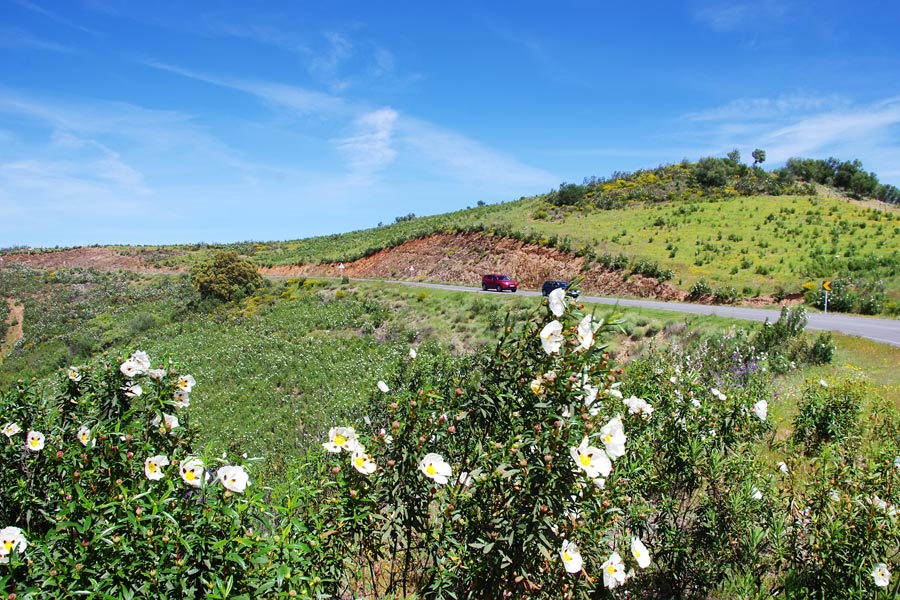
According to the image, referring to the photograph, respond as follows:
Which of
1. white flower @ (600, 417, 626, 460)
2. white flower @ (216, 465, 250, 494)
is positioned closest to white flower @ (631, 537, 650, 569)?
white flower @ (600, 417, 626, 460)

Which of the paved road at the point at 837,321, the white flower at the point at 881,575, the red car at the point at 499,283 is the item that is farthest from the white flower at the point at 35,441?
the red car at the point at 499,283

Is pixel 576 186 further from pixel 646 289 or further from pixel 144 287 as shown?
pixel 144 287

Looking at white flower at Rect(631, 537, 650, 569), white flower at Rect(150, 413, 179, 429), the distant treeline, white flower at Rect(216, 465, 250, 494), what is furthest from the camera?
the distant treeline

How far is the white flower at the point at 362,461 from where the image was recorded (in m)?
2.70

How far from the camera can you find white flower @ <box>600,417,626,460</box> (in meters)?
2.53

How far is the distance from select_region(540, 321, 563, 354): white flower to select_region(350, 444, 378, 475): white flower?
111cm

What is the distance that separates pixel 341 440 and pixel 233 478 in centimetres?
58

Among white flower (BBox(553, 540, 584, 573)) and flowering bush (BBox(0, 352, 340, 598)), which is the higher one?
flowering bush (BBox(0, 352, 340, 598))

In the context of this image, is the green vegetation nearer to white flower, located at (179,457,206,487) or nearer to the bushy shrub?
white flower, located at (179,457,206,487)

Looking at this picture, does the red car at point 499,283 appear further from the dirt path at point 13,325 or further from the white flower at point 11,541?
the dirt path at point 13,325

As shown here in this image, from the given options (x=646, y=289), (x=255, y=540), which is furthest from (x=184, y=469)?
(x=646, y=289)

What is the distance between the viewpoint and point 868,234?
29531mm

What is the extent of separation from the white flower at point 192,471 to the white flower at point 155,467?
17 cm

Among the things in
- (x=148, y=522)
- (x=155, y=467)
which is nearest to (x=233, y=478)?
(x=148, y=522)
